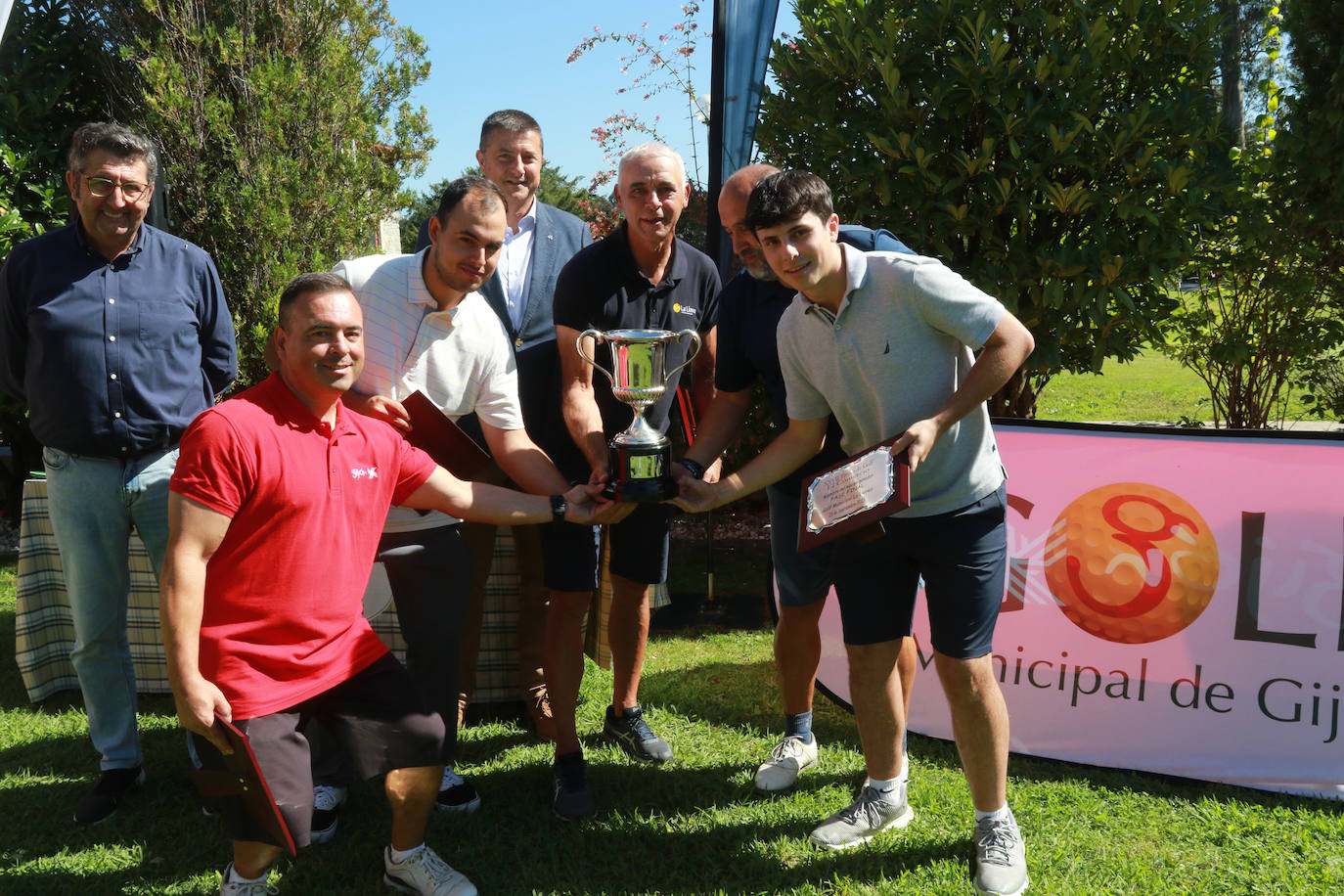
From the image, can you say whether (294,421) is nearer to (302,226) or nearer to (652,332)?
(652,332)

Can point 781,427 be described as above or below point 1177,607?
above

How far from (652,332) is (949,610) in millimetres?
1255

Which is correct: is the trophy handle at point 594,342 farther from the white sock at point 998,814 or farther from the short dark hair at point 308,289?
the white sock at point 998,814

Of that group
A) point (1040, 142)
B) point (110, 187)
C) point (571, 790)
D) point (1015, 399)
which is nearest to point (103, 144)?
point (110, 187)

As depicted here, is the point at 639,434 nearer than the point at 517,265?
Yes

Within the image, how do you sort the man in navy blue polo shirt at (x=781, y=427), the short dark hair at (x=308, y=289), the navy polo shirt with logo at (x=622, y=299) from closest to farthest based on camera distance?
the short dark hair at (x=308, y=289), the man in navy blue polo shirt at (x=781, y=427), the navy polo shirt with logo at (x=622, y=299)

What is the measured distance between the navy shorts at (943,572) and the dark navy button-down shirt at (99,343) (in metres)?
2.48

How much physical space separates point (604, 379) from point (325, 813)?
1.83m

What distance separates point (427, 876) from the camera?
2.98m

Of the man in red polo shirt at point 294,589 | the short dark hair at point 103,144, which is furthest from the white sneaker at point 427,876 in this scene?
the short dark hair at point 103,144

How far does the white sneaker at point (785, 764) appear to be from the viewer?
3678 mm

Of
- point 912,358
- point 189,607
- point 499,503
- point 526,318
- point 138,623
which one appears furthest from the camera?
point 138,623

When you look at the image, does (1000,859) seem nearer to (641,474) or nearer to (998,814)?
(998,814)

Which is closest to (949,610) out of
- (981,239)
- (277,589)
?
(277,589)
